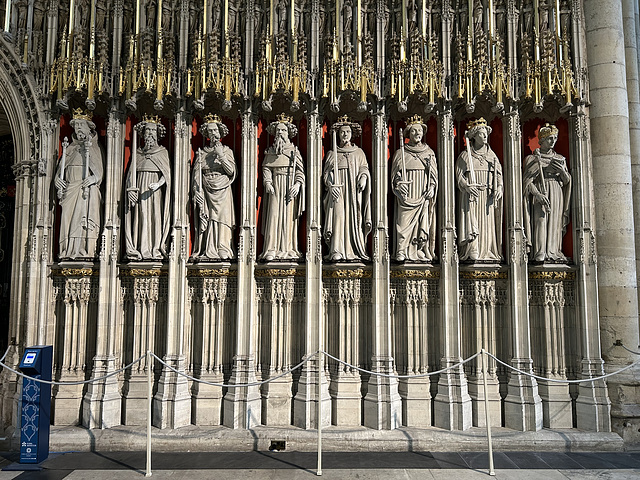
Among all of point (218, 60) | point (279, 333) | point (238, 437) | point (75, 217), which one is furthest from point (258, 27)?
point (238, 437)

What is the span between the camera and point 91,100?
10.0 m

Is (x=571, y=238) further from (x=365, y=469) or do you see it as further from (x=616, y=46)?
(x=365, y=469)

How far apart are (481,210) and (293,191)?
3.62 m

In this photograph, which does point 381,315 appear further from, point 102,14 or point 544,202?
point 102,14

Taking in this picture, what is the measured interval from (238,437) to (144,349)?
99.0 inches

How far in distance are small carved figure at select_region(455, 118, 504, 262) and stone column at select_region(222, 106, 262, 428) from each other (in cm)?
400

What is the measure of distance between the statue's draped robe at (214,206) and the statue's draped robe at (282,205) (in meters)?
0.67

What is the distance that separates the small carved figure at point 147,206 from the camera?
10.0 meters

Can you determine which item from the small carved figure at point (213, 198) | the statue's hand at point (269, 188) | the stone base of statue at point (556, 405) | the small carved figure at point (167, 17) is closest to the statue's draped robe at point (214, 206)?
the small carved figure at point (213, 198)

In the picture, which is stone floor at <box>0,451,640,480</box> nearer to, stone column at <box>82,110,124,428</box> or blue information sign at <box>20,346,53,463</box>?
blue information sign at <box>20,346,53,463</box>

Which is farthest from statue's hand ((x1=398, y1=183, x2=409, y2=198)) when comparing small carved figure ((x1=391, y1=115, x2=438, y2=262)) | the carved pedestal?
the carved pedestal

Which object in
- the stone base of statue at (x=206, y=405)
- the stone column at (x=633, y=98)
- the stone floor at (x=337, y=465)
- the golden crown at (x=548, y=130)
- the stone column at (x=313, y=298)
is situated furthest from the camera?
the stone column at (x=633, y=98)

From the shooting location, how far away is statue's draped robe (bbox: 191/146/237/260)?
10039 millimetres

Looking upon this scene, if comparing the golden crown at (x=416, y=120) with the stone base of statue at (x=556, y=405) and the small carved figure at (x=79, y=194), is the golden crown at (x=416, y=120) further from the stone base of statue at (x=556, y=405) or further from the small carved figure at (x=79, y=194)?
the small carved figure at (x=79, y=194)
